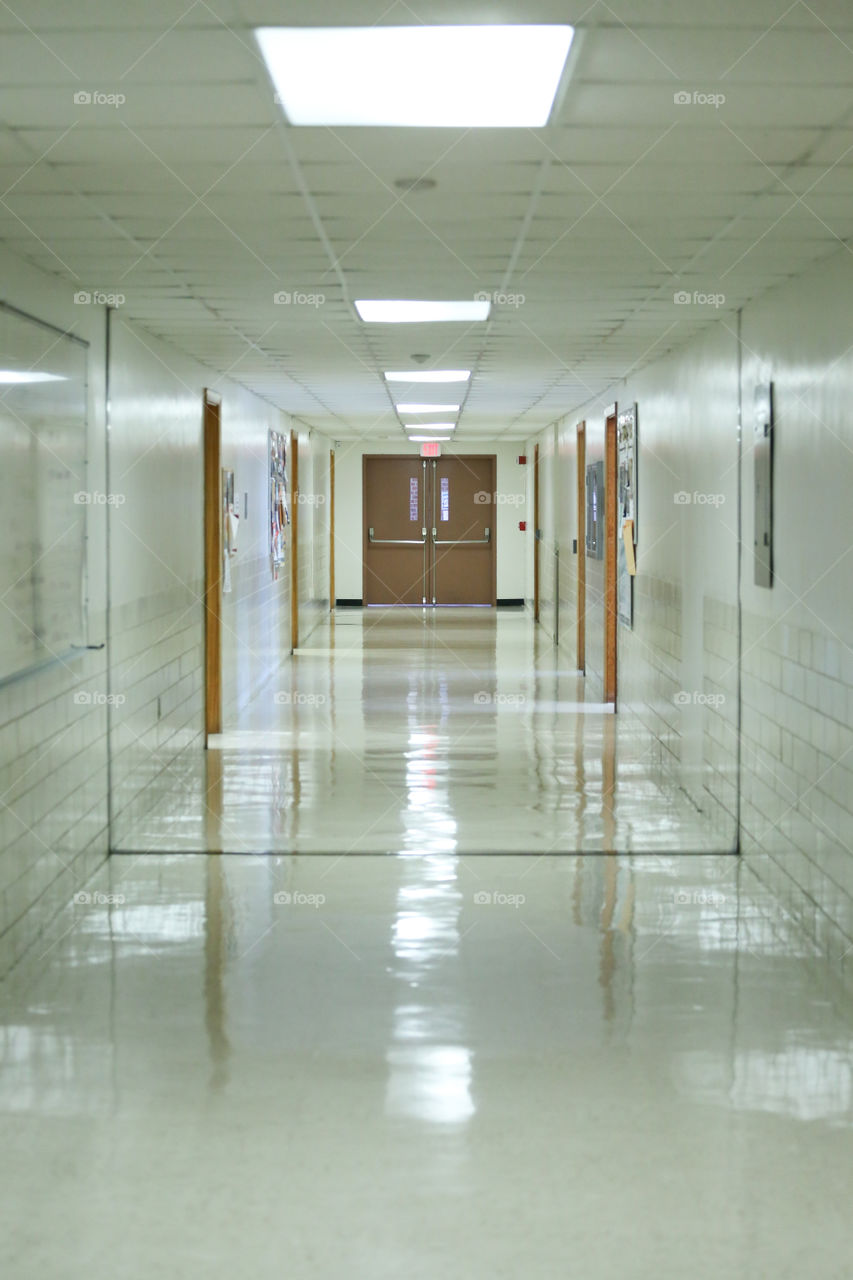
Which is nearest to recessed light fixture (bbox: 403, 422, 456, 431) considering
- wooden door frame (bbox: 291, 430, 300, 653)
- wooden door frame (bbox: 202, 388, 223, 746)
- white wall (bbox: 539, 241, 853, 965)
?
wooden door frame (bbox: 291, 430, 300, 653)

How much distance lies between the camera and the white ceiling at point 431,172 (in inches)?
108

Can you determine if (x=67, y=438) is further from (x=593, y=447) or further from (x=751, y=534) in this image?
(x=593, y=447)

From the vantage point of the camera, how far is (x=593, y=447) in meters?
11.7

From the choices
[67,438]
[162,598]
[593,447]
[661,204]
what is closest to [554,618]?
[593,447]

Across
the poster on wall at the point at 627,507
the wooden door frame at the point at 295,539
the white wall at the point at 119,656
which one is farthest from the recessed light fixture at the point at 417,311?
the wooden door frame at the point at 295,539

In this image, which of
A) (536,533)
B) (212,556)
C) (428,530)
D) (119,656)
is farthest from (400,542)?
(119,656)

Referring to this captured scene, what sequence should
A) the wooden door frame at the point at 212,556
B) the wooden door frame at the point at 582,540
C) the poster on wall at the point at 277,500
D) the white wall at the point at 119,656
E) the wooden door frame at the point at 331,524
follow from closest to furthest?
1. the white wall at the point at 119,656
2. the wooden door frame at the point at 212,556
3. the poster on wall at the point at 277,500
4. the wooden door frame at the point at 582,540
5. the wooden door frame at the point at 331,524

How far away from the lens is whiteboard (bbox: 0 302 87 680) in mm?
4633

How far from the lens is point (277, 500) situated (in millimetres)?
12766

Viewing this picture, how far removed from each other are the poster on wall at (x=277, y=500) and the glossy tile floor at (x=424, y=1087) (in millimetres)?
7061

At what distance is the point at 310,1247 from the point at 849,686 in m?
2.62

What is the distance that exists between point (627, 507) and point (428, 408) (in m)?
3.77

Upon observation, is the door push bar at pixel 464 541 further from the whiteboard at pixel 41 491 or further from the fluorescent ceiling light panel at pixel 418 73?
the fluorescent ceiling light panel at pixel 418 73

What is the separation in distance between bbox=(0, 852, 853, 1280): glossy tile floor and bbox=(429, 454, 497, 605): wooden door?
1508 centimetres
